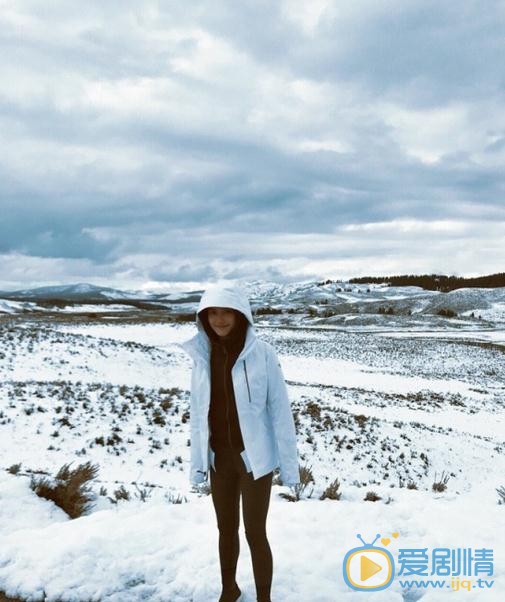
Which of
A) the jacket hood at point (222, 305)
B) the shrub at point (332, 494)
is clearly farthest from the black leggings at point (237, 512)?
the shrub at point (332, 494)

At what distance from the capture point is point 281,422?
3754mm

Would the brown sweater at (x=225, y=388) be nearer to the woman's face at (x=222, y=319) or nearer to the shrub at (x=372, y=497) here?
the woman's face at (x=222, y=319)

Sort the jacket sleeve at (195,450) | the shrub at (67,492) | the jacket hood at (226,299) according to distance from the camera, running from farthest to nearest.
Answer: the shrub at (67,492), the jacket sleeve at (195,450), the jacket hood at (226,299)

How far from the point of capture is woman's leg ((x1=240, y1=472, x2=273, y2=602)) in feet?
12.3

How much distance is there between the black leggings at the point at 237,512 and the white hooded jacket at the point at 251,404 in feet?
0.36

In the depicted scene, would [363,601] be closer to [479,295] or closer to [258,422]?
[258,422]

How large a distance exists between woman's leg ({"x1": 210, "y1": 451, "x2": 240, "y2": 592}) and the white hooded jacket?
0.39 feet

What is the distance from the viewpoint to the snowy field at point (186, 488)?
425 cm

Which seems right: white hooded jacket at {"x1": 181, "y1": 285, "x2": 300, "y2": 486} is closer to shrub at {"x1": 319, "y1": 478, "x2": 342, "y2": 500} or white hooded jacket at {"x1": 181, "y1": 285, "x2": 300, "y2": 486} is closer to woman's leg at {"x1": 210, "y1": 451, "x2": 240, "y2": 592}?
woman's leg at {"x1": 210, "y1": 451, "x2": 240, "y2": 592}

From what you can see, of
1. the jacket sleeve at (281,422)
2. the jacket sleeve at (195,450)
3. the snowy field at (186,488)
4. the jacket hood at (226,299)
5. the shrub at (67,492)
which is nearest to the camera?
the jacket hood at (226,299)

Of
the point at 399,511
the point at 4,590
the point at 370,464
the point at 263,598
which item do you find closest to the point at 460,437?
the point at 370,464

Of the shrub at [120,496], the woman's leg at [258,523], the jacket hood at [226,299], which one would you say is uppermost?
the jacket hood at [226,299]

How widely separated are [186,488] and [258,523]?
184 inches

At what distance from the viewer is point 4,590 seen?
408 centimetres
